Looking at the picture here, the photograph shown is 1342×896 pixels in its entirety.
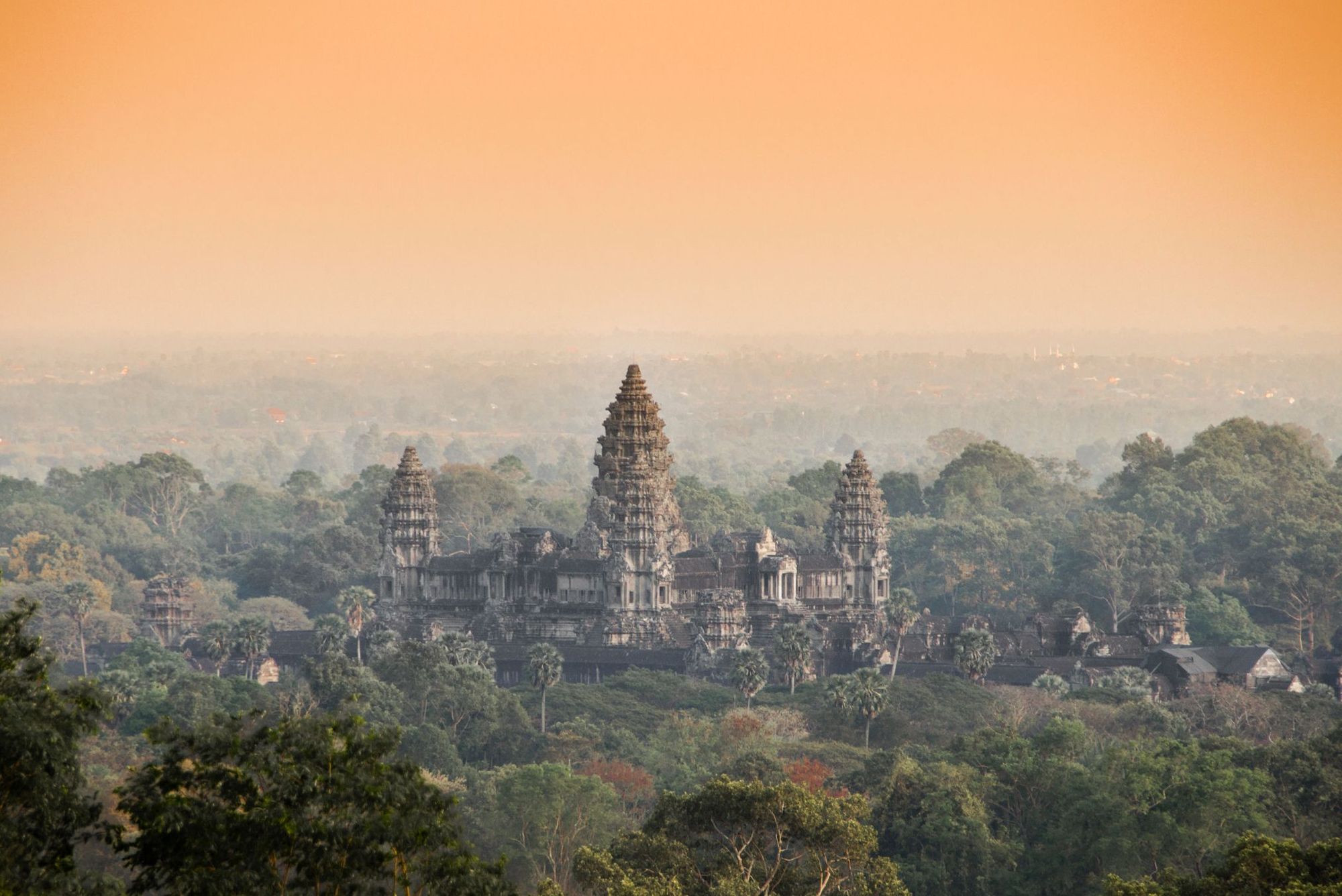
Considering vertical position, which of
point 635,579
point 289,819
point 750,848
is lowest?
point 635,579

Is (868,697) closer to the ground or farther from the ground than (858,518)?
closer to the ground

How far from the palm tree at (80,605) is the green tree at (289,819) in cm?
6559

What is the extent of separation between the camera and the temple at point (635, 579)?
88375mm

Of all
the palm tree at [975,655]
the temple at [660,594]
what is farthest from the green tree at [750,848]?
the temple at [660,594]

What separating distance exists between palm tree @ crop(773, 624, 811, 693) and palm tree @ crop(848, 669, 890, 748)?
6478 mm

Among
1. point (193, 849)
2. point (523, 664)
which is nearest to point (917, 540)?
point (523, 664)

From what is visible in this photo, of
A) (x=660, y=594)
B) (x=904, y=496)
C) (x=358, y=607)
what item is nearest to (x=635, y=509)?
(x=660, y=594)

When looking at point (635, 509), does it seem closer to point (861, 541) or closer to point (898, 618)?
point (861, 541)

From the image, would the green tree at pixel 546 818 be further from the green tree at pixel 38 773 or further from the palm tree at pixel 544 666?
the green tree at pixel 38 773

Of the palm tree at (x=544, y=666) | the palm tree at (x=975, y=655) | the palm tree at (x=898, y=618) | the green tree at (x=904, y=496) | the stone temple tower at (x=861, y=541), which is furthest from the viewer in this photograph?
the green tree at (x=904, y=496)

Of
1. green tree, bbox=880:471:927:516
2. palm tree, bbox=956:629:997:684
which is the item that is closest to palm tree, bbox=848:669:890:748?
palm tree, bbox=956:629:997:684

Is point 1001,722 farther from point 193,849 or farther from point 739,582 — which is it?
point 193,849

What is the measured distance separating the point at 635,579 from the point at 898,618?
9.90 metres

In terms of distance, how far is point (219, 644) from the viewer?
89125 millimetres
